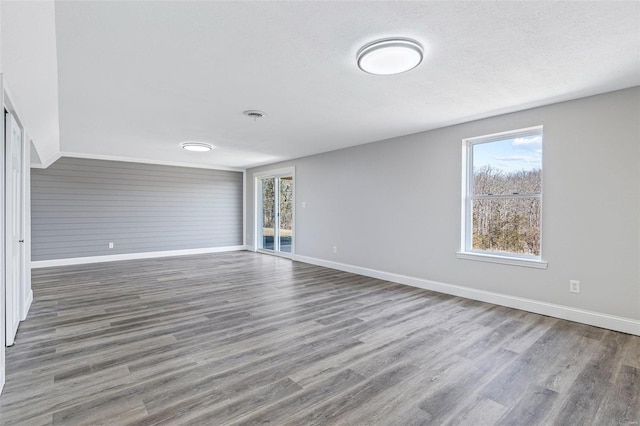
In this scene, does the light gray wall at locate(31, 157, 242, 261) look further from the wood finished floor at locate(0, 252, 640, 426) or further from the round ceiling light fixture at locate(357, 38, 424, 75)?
the round ceiling light fixture at locate(357, 38, 424, 75)

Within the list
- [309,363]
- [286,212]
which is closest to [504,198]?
[309,363]

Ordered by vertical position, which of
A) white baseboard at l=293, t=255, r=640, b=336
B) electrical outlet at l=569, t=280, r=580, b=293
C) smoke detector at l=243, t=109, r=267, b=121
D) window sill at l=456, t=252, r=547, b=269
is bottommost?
white baseboard at l=293, t=255, r=640, b=336

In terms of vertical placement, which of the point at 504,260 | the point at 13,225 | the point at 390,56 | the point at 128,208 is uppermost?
the point at 390,56

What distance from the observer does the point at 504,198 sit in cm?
401

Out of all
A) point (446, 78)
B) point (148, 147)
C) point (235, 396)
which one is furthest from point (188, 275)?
point (446, 78)

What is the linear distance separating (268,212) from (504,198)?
5.78 metres

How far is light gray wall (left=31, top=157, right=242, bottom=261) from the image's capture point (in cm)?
630

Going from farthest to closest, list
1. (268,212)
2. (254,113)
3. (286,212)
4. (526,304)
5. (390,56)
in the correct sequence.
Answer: (268,212) → (286,212) → (254,113) → (526,304) → (390,56)

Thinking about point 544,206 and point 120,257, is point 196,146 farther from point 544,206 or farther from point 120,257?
point 544,206

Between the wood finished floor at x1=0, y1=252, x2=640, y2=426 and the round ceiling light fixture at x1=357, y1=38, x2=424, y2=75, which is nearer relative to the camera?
the wood finished floor at x1=0, y1=252, x2=640, y2=426

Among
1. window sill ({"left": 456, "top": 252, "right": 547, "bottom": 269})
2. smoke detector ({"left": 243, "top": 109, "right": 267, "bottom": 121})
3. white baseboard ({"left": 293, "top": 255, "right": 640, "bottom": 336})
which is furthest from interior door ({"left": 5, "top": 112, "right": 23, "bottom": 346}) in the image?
window sill ({"left": 456, "top": 252, "right": 547, "bottom": 269})

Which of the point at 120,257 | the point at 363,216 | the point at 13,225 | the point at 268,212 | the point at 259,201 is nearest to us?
the point at 13,225

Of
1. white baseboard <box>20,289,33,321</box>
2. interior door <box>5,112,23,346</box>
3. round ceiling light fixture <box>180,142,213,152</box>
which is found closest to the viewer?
interior door <box>5,112,23,346</box>

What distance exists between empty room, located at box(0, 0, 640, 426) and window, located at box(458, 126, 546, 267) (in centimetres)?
3
